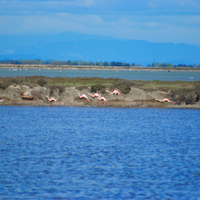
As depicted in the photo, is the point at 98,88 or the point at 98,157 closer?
the point at 98,157

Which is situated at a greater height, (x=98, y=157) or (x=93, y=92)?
(x=93, y=92)

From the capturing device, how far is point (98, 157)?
16719 mm

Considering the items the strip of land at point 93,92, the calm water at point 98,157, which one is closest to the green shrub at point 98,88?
the strip of land at point 93,92

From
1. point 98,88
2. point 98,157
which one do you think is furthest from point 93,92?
point 98,157

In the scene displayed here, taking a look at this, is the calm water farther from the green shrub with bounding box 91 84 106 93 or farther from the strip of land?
the green shrub with bounding box 91 84 106 93

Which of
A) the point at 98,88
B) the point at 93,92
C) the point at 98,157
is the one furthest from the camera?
the point at 93,92

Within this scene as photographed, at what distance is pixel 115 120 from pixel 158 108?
30.3 ft

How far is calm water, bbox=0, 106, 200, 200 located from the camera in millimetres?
12484

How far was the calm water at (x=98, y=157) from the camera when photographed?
1248cm

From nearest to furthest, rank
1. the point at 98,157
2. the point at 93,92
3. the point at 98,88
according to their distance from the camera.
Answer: the point at 98,157
the point at 98,88
the point at 93,92

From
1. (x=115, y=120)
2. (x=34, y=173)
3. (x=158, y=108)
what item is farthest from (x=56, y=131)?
(x=158, y=108)

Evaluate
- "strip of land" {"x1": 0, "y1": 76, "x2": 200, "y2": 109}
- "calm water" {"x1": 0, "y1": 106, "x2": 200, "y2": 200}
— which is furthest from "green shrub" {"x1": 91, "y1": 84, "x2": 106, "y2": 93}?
"calm water" {"x1": 0, "y1": 106, "x2": 200, "y2": 200}

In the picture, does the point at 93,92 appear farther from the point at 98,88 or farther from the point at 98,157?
the point at 98,157

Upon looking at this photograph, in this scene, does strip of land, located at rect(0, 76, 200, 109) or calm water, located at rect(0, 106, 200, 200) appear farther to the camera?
strip of land, located at rect(0, 76, 200, 109)
